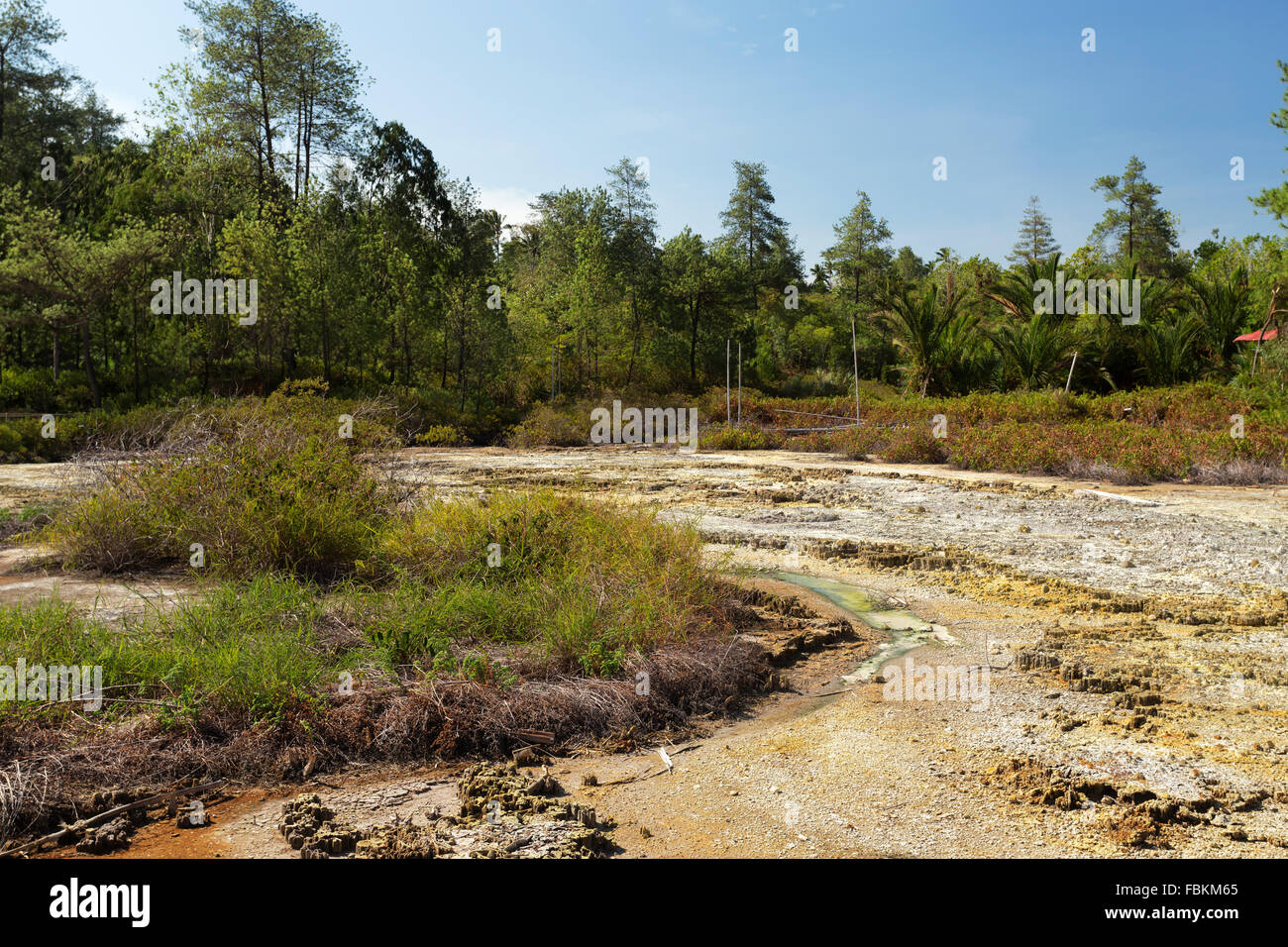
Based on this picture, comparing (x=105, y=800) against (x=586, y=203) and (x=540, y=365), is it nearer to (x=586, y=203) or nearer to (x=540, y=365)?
(x=540, y=365)

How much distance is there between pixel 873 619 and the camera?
6719 millimetres

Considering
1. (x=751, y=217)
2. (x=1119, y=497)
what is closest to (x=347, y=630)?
(x=1119, y=497)

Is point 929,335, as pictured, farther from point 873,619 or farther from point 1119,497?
point 873,619

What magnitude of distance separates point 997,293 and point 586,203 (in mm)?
18501

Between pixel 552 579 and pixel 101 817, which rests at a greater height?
pixel 552 579

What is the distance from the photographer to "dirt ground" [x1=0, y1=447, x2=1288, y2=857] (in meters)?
3.29

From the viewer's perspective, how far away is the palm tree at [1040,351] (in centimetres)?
2625

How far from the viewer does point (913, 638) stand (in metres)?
6.16

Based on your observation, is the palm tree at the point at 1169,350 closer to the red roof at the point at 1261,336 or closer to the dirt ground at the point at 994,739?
the red roof at the point at 1261,336

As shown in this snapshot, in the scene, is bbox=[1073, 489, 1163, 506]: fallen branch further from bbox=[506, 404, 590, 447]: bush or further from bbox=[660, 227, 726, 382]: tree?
bbox=[660, 227, 726, 382]: tree

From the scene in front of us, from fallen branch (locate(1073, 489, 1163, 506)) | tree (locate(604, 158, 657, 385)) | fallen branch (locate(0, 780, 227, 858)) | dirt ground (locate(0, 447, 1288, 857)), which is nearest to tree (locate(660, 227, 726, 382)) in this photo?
tree (locate(604, 158, 657, 385))

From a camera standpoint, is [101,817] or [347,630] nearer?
[101,817]

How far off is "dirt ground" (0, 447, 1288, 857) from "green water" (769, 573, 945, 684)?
10 centimetres

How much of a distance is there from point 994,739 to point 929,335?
2581 cm
